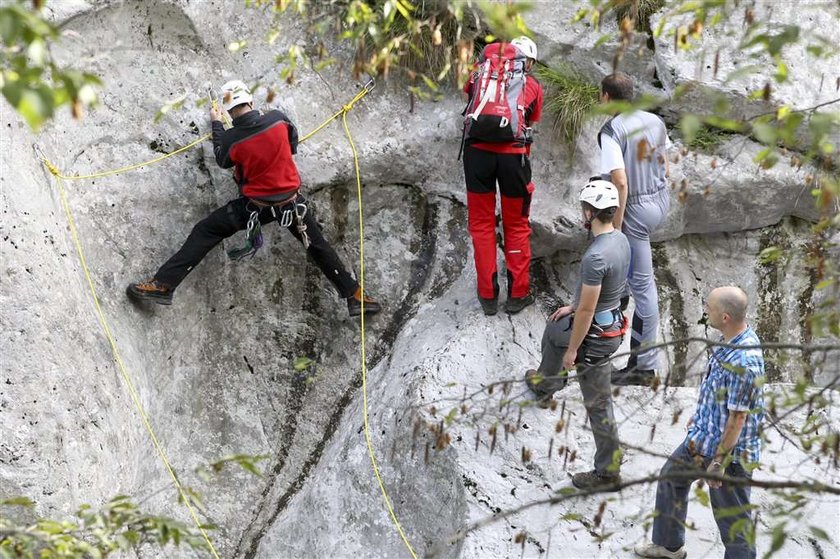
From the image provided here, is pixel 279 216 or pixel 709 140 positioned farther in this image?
pixel 709 140

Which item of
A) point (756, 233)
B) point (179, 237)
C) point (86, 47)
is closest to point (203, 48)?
point (86, 47)

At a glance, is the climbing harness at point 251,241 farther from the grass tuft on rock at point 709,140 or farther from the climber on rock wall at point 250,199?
the grass tuft on rock at point 709,140

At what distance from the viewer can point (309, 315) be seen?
28.4ft

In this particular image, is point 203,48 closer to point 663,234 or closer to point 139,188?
point 139,188

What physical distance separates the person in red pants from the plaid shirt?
7.74 ft


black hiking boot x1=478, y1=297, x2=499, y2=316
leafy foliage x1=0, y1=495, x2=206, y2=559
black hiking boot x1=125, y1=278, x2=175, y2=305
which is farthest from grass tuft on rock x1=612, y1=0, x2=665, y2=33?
leafy foliage x1=0, y1=495, x2=206, y2=559

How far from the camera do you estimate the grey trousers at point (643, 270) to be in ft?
24.1

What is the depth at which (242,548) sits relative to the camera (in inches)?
306

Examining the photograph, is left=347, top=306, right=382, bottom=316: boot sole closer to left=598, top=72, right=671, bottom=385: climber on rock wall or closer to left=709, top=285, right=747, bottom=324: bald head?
left=598, top=72, right=671, bottom=385: climber on rock wall

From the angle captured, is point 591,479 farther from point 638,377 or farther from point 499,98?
point 499,98

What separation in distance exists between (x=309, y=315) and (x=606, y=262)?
132 inches

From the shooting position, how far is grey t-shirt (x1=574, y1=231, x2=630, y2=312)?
6094 mm

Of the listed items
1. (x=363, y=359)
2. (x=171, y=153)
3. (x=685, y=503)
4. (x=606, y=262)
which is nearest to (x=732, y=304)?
(x=606, y=262)

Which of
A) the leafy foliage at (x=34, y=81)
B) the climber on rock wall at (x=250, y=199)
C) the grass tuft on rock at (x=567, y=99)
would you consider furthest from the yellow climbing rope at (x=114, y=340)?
the leafy foliage at (x=34, y=81)
